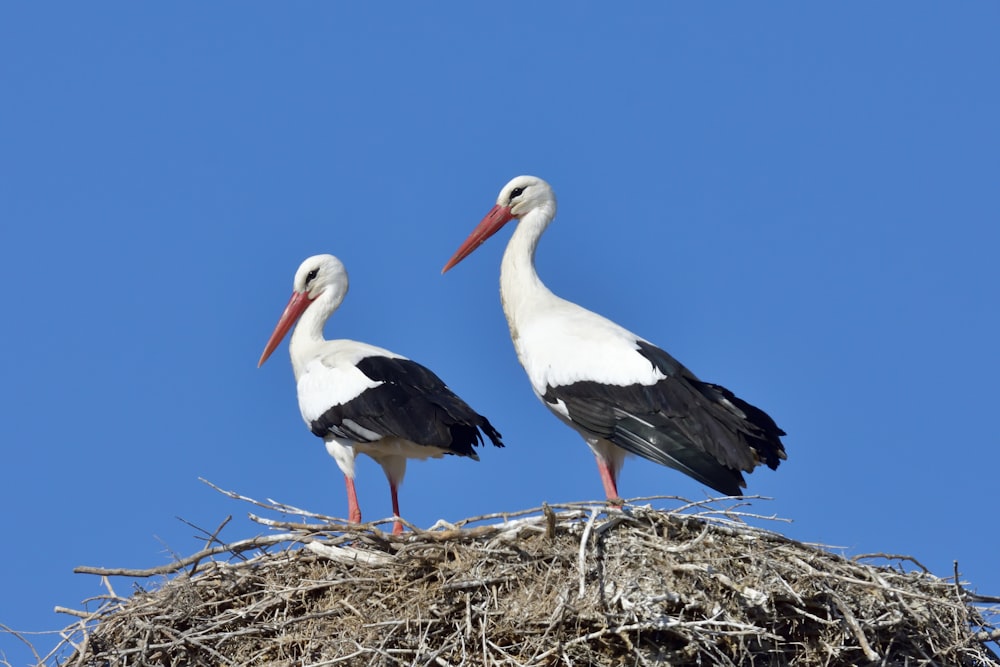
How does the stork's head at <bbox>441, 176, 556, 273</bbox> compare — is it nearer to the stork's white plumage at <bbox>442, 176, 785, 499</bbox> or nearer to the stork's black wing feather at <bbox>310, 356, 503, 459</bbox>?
the stork's white plumage at <bbox>442, 176, 785, 499</bbox>

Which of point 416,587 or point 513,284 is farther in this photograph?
point 513,284

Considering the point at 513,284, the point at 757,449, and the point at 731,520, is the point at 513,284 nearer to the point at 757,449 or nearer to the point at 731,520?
the point at 757,449

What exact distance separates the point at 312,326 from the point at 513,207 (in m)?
1.30

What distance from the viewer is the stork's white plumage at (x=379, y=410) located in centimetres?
869

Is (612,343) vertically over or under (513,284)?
under

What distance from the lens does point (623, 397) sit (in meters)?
8.45

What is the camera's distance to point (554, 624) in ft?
22.2

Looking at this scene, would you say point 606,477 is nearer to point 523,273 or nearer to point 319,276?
point 523,273

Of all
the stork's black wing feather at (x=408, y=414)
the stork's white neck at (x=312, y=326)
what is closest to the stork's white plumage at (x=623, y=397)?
the stork's black wing feather at (x=408, y=414)

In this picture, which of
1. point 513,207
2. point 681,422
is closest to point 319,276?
point 513,207

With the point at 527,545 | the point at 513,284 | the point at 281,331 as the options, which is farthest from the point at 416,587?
the point at 281,331

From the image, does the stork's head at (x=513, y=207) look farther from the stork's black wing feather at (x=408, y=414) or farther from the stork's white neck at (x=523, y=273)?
the stork's black wing feather at (x=408, y=414)

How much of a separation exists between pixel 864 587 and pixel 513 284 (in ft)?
9.78

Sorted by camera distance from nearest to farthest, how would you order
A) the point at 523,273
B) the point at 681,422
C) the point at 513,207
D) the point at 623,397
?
the point at 681,422 → the point at 623,397 → the point at 523,273 → the point at 513,207
